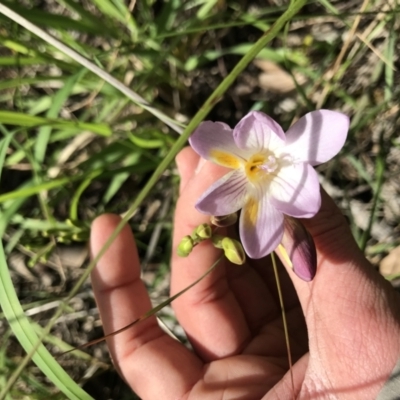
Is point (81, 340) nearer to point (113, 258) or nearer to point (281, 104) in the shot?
point (113, 258)

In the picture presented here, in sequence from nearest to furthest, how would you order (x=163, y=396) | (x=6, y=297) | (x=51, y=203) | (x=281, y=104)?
(x=6, y=297), (x=163, y=396), (x=51, y=203), (x=281, y=104)

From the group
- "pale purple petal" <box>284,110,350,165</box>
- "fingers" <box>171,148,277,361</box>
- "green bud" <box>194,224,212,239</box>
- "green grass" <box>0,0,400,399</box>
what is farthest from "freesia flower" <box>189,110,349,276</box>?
"green grass" <box>0,0,400,399</box>

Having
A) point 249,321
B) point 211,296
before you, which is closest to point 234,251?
point 211,296

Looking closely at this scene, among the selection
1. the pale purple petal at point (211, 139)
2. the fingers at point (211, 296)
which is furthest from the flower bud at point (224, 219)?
the fingers at point (211, 296)

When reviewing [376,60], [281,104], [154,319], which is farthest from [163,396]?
[376,60]

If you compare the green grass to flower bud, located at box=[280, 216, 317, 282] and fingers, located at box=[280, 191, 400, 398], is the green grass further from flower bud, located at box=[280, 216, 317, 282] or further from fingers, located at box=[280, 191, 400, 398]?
flower bud, located at box=[280, 216, 317, 282]

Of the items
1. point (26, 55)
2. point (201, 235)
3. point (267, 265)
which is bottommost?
point (267, 265)
